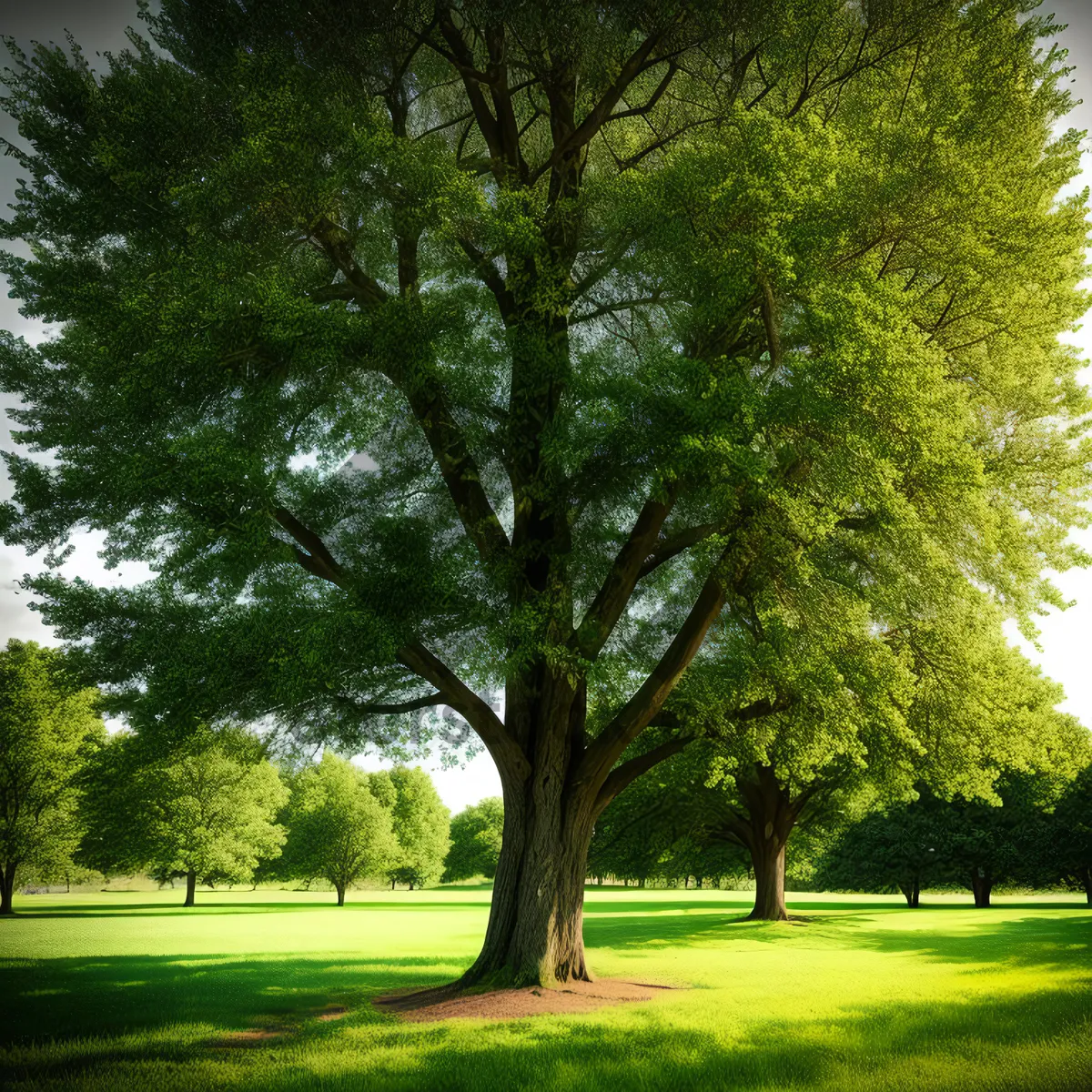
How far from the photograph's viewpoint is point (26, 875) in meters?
40.6

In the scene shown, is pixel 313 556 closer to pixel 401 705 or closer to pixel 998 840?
pixel 401 705

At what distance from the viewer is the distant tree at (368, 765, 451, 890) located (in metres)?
71.9

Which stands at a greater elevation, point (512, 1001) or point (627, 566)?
point (627, 566)

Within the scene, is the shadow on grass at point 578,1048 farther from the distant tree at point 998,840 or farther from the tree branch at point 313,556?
the distant tree at point 998,840

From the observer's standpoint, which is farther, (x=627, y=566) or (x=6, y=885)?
(x=6, y=885)

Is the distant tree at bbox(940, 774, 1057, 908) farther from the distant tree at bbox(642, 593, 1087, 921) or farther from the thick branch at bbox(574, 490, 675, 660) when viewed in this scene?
the thick branch at bbox(574, 490, 675, 660)

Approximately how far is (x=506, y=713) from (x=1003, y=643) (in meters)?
12.7

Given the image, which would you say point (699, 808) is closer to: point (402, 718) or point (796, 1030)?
point (402, 718)

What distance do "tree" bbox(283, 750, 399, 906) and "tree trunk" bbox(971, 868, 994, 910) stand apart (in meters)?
37.1

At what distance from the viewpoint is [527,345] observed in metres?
12.0

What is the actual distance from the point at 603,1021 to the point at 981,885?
4309 centimetres

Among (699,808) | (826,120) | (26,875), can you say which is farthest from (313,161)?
(26,875)

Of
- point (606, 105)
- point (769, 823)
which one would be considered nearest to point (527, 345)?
point (606, 105)

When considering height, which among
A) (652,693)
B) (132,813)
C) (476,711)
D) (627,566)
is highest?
(627,566)
